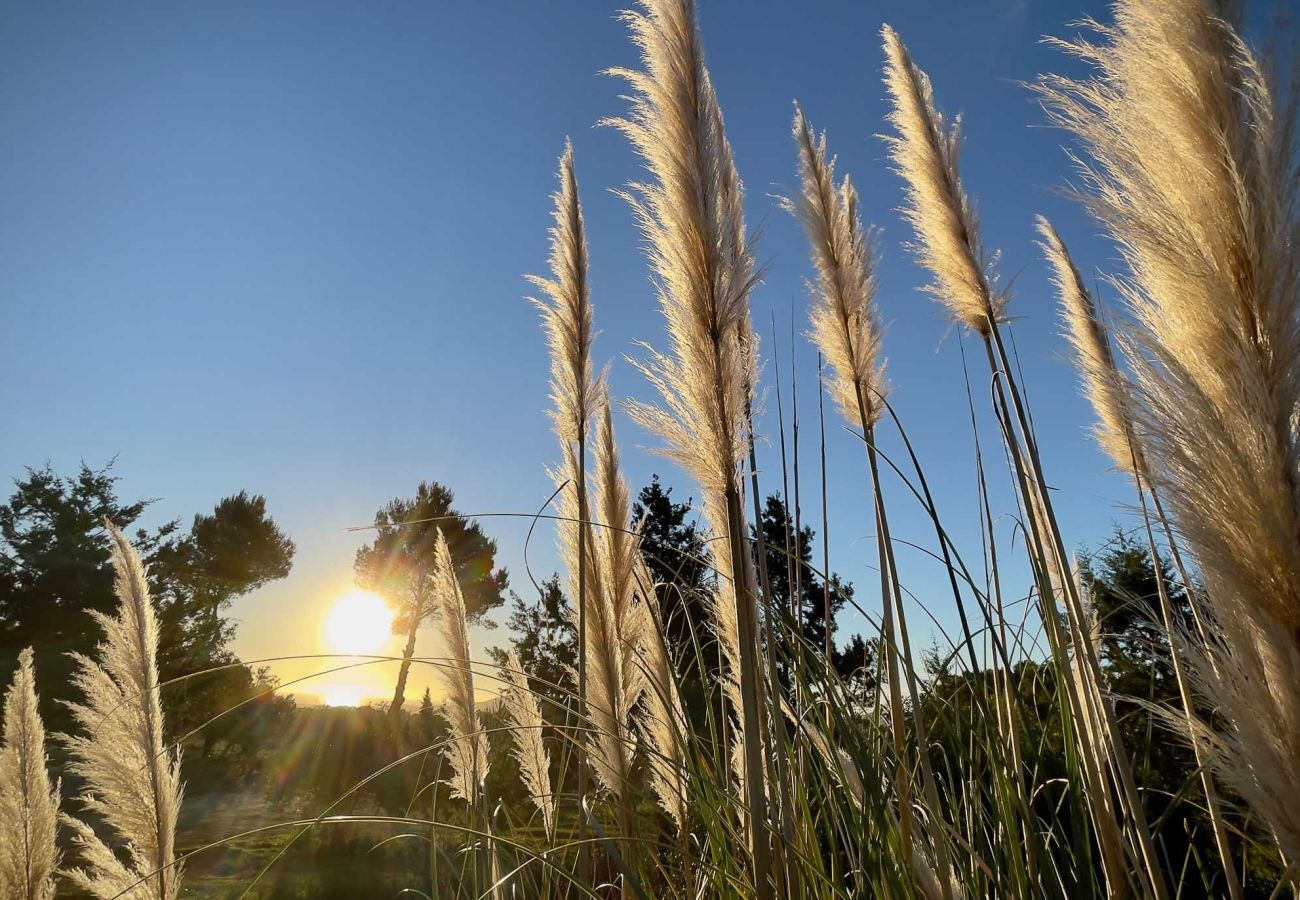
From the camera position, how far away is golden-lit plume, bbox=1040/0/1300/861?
3.09 ft

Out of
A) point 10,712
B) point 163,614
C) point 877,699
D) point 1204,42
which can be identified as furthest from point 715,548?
point 163,614

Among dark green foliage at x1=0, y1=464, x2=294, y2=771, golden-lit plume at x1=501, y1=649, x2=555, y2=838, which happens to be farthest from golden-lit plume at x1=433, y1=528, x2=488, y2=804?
dark green foliage at x1=0, y1=464, x2=294, y2=771

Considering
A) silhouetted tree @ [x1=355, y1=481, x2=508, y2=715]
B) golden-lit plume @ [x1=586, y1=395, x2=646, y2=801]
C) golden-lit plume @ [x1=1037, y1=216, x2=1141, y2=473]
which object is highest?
silhouetted tree @ [x1=355, y1=481, x2=508, y2=715]

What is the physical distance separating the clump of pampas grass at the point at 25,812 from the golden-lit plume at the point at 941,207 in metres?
4.31

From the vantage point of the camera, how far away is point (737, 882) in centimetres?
170

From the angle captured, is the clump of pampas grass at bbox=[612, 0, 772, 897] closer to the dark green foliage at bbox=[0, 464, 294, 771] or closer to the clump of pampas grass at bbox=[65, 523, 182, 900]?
the clump of pampas grass at bbox=[65, 523, 182, 900]

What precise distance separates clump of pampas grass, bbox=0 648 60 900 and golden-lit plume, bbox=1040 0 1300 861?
173 inches

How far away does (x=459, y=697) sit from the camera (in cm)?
300

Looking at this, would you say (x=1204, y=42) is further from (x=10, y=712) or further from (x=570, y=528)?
(x=10, y=712)

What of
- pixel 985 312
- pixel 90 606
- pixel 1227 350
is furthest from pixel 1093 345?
pixel 90 606

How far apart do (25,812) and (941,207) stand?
4.61 m

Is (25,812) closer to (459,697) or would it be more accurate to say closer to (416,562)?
(459,697)

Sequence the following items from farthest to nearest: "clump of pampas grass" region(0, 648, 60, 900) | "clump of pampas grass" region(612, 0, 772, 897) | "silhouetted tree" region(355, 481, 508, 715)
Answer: "silhouetted tree" region(355, 481, 508, 715)
"clump of pampas grass" region(0, 648, 60, 900)
"clump of pampas grass" region(612, 0, 772, 897)

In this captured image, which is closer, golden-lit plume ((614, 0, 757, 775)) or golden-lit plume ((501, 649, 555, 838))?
golden-lit plume ((614, 0, 757, 775))
